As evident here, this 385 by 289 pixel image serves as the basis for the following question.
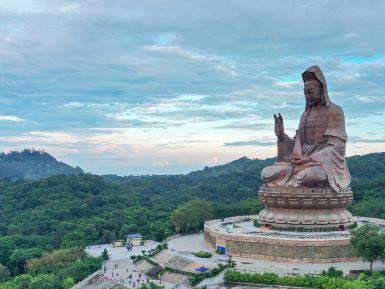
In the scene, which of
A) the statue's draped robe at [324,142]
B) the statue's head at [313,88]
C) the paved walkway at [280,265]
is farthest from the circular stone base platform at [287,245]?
the statue's head at [313,88]

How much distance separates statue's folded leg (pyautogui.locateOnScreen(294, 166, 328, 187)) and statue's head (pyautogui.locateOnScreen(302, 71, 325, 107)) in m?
5.25

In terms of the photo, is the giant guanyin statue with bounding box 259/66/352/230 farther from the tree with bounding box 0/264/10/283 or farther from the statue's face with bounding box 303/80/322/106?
the tree with bounding box 0/264/10/283

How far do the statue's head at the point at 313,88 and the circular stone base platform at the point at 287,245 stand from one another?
29.3ft

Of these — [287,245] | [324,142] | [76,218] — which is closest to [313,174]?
[324,142]

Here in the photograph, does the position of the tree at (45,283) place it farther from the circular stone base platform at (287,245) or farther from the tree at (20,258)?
the circular stone base platform at (287,245)

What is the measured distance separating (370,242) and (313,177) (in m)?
6.35

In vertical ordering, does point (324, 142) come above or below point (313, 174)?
above

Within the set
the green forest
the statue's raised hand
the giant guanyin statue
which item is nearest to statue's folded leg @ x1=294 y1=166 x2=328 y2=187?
the giant guanyin statue

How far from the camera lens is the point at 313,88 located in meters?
32.4

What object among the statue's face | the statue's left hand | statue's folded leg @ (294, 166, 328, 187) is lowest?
statue's folded leg @ (294, 166, 328, 187)

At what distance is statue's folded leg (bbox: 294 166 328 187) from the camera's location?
29.9m

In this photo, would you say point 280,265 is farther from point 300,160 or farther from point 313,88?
point 313,88

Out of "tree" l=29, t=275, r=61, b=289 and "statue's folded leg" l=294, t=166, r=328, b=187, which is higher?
"statue's folded leg" l=294, t=166, r=328, b=187

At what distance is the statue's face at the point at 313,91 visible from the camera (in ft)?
106
